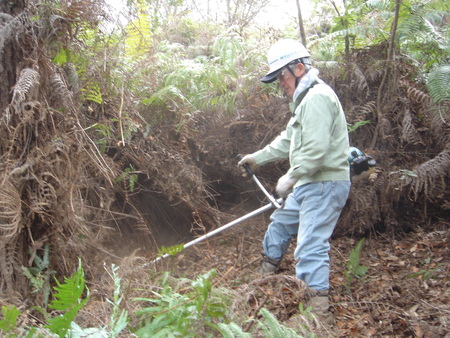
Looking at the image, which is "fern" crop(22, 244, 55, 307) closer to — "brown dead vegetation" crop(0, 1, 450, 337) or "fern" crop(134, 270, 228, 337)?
"brown dead vegetation" crop(0, 1, 450, 337)

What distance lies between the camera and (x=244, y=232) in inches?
219

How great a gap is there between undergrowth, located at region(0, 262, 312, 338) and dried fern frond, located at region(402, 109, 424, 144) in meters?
3.33

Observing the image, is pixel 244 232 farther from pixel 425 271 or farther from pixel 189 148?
pixel 425 271

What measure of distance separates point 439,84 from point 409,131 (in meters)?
0.59

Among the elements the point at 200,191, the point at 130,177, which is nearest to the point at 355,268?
the point at 200,191

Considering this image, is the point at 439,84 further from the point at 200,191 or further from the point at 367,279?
the point at 200,191

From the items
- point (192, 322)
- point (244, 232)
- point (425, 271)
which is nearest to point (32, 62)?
point (192, 322)

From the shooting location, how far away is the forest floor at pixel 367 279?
11.5 ft

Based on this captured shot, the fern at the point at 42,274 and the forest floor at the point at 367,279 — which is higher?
the fern at the point at 42,274

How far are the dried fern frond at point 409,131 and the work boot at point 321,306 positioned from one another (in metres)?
2.27

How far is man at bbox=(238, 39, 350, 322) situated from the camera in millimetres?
3766

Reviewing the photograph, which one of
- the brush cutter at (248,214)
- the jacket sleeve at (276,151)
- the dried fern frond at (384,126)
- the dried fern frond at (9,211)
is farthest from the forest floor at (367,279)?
the dried fern frond at (9,211)

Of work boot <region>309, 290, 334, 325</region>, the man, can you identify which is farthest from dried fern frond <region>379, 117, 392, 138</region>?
work boot <region>309, 290, 334, 325</region>

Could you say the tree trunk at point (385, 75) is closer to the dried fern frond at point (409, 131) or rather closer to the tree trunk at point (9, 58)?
the dried fern frond at point (409, 131)
